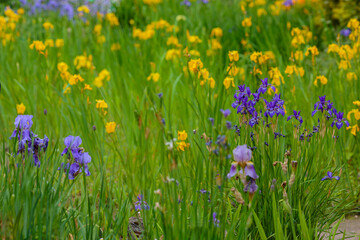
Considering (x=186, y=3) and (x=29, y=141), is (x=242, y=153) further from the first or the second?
(x=186, y=3)


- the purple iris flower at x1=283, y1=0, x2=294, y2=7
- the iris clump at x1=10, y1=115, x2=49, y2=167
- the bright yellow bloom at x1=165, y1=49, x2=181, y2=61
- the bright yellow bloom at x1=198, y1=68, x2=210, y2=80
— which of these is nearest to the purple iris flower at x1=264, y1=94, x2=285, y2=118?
the bright yellow bloom at x1=198, y1=68, x2=210, y2=80

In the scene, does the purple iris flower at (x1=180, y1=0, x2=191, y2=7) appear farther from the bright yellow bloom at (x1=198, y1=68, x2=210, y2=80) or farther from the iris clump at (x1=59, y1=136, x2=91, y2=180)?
the iris clump at (x1=59, y1=136, x2=91, y2=180)

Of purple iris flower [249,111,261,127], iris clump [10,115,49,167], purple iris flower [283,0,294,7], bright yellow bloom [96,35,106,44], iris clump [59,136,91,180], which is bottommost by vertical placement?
iris clump [59,136,91,180]

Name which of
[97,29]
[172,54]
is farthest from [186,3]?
[172,54]

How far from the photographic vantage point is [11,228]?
166 cm

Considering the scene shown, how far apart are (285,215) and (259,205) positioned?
4.6 inches

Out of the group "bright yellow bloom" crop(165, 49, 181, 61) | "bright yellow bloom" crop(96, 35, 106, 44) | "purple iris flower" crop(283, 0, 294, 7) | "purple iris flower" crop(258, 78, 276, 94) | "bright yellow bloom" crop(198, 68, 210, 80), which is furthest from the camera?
"purple iris flower" crop(283, 0, 294, 7)

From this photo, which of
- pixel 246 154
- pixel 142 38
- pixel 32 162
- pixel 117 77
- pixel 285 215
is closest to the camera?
pixel 246 154

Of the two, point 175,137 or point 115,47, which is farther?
point 115,47

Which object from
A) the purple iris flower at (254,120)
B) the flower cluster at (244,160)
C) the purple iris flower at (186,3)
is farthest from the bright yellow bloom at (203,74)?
the purple iris flower at (186,3)

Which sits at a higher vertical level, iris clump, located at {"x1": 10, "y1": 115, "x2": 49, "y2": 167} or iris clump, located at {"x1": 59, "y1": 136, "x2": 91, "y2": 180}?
iris clump, located at {"x1": 10, "y1": 115, "x2": 49, "y2": 167}

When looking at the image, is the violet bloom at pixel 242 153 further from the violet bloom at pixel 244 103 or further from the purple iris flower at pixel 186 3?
the purple iris flower at pixel 186 3

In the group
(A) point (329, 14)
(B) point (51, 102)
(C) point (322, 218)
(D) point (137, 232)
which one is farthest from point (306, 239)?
(A) point (329, 14)

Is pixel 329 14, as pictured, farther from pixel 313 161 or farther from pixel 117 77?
pixel 313 161
